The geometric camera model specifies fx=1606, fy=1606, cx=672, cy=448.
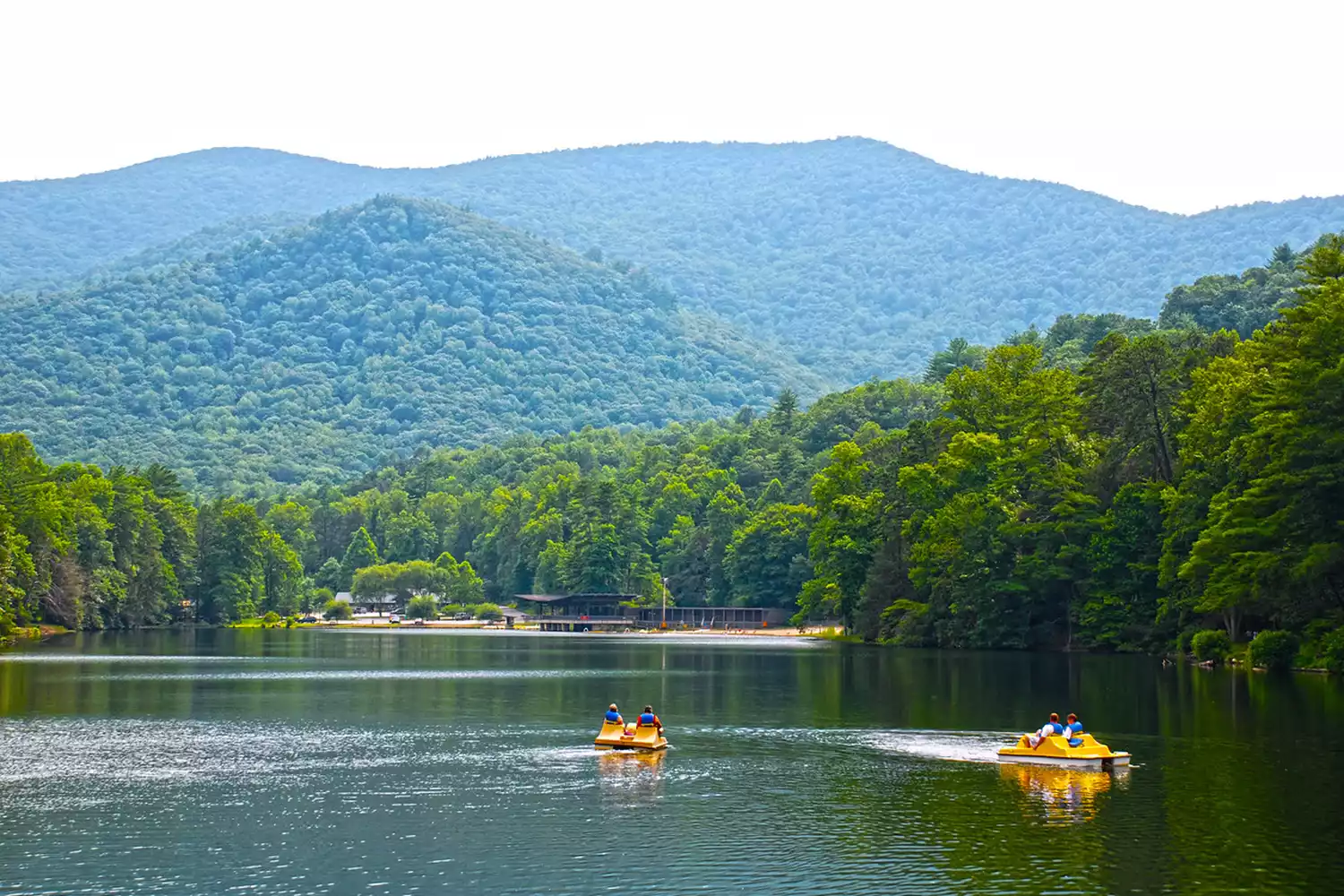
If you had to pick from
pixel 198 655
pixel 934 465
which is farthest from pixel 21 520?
pixel 934 465

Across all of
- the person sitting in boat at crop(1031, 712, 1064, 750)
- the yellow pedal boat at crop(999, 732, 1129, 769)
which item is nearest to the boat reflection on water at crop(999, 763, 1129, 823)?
the yellow pedal boat at crop(999, 732, 1129, 769)

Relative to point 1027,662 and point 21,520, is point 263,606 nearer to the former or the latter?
point 21,520

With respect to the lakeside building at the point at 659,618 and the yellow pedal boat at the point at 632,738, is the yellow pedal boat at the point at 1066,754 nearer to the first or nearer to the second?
the yellow pedal boat at the point at 632,738

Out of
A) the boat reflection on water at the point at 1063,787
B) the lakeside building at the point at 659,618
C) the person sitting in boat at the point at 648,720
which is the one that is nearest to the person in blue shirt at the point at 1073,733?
the boat reflection on water at the point at 1063,787

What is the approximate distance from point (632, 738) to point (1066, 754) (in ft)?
43.5

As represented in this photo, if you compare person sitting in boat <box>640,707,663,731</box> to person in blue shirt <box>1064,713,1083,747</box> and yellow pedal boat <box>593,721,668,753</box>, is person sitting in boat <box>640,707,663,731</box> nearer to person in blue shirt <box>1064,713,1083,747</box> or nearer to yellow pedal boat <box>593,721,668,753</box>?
yellow pedal boat <box>593,721,668,753</box>

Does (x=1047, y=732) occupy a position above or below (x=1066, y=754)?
above

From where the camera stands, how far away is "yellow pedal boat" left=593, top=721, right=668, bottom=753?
50.3m

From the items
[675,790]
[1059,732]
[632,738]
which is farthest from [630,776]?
[1059,732]

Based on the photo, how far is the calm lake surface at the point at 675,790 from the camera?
31969mm

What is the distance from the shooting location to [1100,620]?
102188mm

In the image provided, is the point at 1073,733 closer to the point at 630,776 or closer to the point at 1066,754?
the point at 1066,754

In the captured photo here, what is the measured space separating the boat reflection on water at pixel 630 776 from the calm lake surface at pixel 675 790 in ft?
0.60

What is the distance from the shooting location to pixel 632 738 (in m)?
50.4
